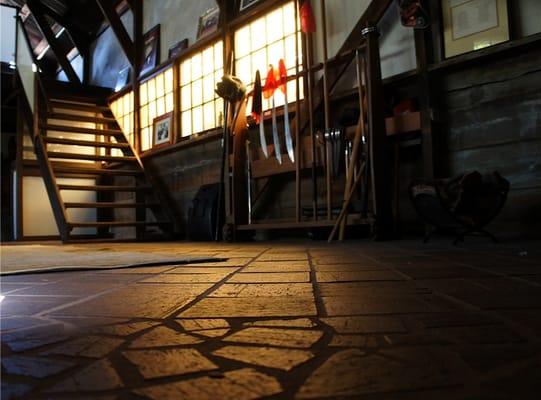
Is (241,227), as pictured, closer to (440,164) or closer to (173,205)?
(440,164)

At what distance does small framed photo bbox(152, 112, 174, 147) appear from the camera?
622cm

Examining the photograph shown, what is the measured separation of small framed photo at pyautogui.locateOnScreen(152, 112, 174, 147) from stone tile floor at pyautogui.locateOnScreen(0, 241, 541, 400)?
486 cm

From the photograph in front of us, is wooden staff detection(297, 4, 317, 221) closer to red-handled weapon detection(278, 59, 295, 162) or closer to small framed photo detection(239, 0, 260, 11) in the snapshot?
red-handled weapon detection(278, 59, 295, 162)

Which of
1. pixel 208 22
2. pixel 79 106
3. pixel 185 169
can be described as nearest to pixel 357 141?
pixel 185 169

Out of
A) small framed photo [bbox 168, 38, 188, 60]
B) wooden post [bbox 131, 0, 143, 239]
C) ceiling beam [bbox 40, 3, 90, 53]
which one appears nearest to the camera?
small framed photo [bbox 168, 38, 188, 60]

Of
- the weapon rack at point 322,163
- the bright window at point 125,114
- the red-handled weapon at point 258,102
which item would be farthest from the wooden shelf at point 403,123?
the bright window at point 125,114

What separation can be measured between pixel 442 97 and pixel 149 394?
3437 mm

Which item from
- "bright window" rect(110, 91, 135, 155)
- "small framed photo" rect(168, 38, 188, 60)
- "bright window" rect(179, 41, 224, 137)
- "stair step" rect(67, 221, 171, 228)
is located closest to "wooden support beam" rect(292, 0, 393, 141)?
"bright window" rect(179, 41, 224, 137)

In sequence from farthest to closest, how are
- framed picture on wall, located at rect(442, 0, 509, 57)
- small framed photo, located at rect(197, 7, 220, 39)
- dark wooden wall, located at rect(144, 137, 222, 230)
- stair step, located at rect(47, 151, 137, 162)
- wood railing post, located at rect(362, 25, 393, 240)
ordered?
1. small framed photo, located at rect(197, 7, 220, 39)
2. dark wooden wall, located at rect(144, 137, 222, 230)
3. stair step, located at rect(47, 151, 137, 162)
4. wood railing post, located at rect(362, 25, 393, 240)
5. framed picture on wall, located at rect(442, 0, 509, 57)

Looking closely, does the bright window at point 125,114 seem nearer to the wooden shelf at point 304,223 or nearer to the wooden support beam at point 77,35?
the wooden support beam at point 77,35

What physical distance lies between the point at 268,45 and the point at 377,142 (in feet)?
7.20

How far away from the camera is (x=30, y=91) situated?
20.2ft

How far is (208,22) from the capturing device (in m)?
5.80

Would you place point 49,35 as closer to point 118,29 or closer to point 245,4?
point 118,29
